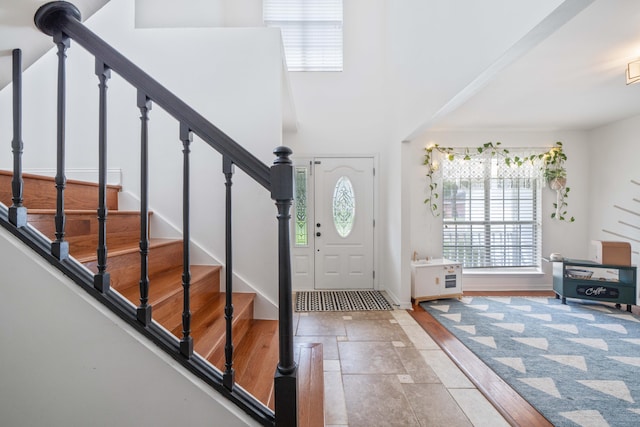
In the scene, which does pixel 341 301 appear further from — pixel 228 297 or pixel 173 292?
pixel 228 297

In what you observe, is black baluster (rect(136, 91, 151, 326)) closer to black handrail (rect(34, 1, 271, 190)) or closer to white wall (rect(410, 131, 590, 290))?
black handrail (rect(34, 1, 271, 190))

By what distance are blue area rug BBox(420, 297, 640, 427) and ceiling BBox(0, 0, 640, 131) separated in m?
2.15

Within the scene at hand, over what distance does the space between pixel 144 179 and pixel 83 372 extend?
2.06ft

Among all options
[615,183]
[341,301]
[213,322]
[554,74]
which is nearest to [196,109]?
[213,322]

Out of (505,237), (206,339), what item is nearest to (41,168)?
(206,339)

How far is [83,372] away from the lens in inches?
34.8

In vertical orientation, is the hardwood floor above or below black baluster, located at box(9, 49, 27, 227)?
below

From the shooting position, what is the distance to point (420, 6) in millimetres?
2949

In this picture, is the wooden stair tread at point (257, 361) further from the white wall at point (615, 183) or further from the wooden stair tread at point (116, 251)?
the white wall at point (615, 183)

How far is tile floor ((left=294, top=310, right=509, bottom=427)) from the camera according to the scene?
1.76 meters

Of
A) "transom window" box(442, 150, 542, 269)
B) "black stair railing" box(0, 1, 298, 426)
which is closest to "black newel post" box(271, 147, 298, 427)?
"black stair railing" box(0, 1, 298, 426)

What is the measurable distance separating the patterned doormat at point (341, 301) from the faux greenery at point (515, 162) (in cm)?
167

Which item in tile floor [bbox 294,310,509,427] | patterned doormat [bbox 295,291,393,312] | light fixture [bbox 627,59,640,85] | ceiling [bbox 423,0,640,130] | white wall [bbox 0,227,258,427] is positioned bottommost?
tile floor [bbox 294,310,509,427]

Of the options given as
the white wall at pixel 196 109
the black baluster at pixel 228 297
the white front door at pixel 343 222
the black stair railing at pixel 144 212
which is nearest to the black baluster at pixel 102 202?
A: the black stair railing at pixel 144 212
